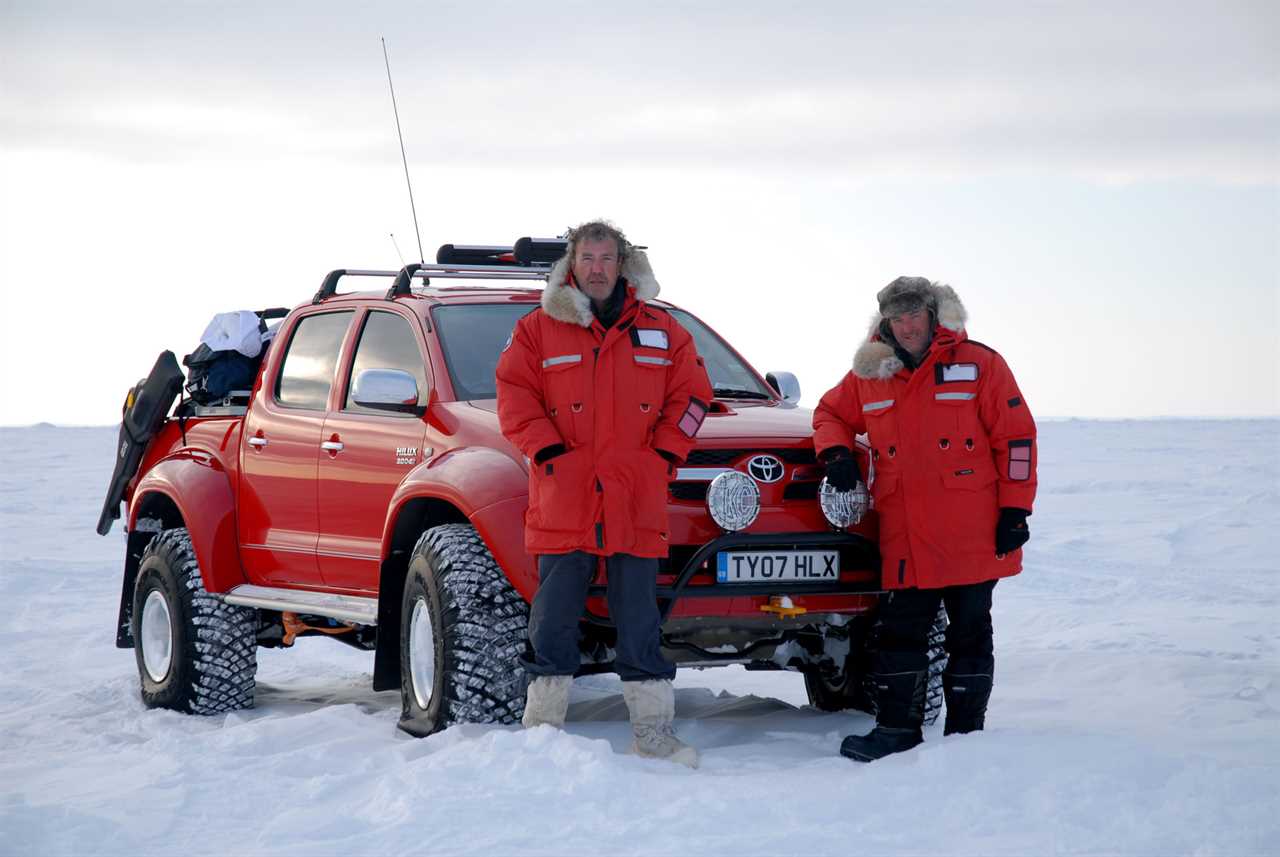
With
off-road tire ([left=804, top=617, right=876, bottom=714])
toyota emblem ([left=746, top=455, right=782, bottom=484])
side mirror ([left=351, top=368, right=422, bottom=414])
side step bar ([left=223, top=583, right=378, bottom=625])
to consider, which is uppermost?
side mirror ([left=351, top=368, right=422, bottom=414])

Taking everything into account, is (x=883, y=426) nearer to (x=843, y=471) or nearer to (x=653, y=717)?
(x=843, y=471)

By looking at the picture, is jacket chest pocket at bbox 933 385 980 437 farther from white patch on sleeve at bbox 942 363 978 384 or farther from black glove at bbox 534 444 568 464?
black glove at bbox 534 444 568 464

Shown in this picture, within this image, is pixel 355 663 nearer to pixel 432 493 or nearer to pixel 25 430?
pixel 432 493

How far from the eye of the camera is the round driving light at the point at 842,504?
5.70m

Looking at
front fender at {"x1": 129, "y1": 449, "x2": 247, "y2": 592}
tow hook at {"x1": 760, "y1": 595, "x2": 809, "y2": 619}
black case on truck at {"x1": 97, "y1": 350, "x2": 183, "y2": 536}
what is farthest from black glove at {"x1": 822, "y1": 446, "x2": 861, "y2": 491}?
black case on truck at {"x1": 97, "y1": 350, "x2": 183, "y2": 536}

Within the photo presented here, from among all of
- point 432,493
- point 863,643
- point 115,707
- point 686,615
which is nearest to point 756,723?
point 863,643

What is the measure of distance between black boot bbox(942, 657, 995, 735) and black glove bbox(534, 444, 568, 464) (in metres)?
1.70

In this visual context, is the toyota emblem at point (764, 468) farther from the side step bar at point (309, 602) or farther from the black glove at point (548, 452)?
the side step bar at point (309, 602)

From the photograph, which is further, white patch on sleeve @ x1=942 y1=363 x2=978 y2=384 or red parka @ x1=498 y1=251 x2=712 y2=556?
white patch on sleeve @ x1=942 y1=363 x2=978 y2=384

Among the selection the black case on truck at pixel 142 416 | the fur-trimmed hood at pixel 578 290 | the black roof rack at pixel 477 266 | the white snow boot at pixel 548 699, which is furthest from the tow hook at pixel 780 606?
the black case on truck at pixel 142 416

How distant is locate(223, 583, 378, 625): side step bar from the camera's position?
6519 mm

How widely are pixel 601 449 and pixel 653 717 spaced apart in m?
0.98

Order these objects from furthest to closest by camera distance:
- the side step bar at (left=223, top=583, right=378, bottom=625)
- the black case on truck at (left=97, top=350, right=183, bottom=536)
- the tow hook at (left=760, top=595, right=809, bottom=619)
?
1. the black case on truck at (left=97, top=350, right=183, bottom=536)
2. the side step bar at (left=223, top=583, right=378, bottom=625)
3. the tow hook at (left=760, top=595, right=809, bottom=619)

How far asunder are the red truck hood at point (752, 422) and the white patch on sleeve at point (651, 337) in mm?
398
